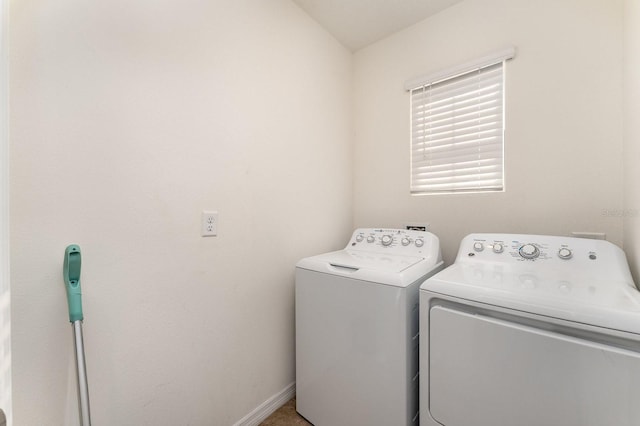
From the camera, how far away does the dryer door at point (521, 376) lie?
0.69m

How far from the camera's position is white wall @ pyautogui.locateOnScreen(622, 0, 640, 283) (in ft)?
3.22

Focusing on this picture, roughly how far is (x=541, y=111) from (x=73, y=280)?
2.14 metres

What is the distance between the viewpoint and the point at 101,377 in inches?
35.3

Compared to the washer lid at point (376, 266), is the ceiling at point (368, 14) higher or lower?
higher

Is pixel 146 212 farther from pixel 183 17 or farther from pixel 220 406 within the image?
pixel 220 406

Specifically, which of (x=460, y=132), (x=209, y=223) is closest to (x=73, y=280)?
(x=209, y=223)

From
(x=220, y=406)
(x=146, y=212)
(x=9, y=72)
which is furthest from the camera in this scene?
(x=220, y=406)

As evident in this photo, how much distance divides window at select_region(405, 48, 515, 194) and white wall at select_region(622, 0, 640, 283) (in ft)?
1.47

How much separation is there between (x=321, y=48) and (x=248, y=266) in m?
1.55

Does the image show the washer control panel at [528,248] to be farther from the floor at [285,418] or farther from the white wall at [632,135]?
the floor at [285,418]

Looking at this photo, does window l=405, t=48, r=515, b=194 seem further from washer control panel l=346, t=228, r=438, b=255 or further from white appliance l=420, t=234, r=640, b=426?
white appliance l=420, t=234, r=640, b=426

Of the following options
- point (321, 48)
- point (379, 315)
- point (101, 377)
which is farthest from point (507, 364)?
point (321, 48)

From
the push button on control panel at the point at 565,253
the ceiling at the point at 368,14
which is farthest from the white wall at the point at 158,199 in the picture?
the push button on control panel at the point at 565,253

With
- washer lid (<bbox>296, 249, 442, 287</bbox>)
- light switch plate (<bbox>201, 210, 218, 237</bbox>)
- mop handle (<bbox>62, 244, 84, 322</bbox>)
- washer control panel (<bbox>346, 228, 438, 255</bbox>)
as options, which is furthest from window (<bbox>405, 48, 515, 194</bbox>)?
mop handle (<bbox>62, 244, 84, 322</bbox>)
